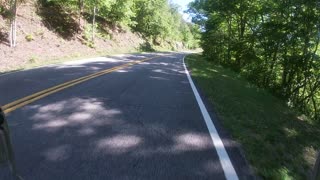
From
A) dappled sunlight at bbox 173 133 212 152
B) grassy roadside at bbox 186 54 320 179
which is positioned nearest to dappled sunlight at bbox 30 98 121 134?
dappled sunlight at bbox 173 133 212 152

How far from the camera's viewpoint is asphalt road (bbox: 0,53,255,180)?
4.23m

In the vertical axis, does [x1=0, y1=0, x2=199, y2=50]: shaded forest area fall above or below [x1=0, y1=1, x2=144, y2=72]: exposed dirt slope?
above

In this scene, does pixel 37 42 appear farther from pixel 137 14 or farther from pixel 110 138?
pixel 137 14

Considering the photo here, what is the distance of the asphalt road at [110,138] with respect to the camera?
4.23 metres

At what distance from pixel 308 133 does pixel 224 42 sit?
2498 cm

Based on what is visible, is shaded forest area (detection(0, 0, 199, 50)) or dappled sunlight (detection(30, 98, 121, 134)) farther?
shaded forest area (detection(0, 0, 199, 50))

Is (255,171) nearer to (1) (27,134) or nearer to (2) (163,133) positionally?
(2) (163,133)

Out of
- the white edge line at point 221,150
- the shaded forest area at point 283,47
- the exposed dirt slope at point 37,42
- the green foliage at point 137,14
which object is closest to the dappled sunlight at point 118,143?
the white edge line at point 221,150

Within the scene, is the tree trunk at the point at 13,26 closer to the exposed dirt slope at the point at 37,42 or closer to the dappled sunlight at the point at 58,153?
the exposed dirt slope at the point at 37,42

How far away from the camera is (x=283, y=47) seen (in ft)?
65.2

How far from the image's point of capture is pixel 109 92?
31.3ft

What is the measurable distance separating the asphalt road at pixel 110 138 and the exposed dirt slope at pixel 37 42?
10555mm

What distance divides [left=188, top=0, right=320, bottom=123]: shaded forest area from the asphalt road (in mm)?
9861

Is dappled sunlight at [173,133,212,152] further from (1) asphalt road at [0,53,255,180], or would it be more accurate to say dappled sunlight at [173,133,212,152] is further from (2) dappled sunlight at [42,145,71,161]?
(2) dappled sunlight at [42,145,71,161]
